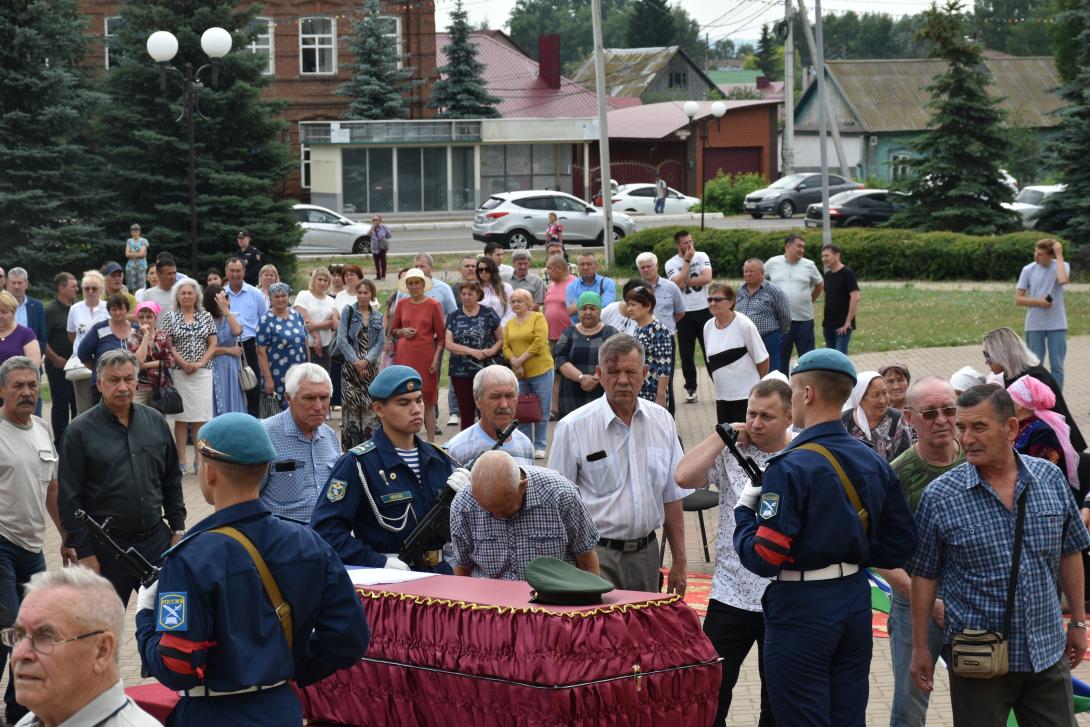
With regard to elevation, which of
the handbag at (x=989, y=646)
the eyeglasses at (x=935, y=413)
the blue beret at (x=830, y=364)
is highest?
the blue beret at (x=830, y=364)

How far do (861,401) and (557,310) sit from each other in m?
7.46

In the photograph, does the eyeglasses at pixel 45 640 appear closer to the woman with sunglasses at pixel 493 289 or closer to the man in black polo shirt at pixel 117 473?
the man in black polo shirt at pixel 117 473

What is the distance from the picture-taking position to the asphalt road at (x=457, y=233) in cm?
4056

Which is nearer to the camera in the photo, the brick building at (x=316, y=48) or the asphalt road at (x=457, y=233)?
the asphalt road at (x=457, y=233)

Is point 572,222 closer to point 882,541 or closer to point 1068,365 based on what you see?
point 1068,365

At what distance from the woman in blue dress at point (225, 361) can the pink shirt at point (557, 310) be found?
11.0 feet

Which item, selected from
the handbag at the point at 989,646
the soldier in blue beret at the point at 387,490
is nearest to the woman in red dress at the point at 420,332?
the soldier in blue beret at the point at 387,490

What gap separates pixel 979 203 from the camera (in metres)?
37.8

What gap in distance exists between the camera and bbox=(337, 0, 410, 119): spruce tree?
5303cm

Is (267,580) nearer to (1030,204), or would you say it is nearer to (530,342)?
(530,342)

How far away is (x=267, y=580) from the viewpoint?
4.30m

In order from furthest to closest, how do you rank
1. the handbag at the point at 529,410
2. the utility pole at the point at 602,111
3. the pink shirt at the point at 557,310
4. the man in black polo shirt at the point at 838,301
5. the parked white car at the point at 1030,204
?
the parked white car at the point at 1030,204, the utility pole at the point at 602,111, the man in black polo shirt at the point at 838,301, the pink shirt at the point at 557,310, the handbag at the point at 529,410

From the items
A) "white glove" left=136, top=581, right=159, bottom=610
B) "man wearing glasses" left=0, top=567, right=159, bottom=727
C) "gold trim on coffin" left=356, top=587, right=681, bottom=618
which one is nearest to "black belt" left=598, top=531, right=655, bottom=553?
"gold trim on coffin" left=356, top=587, right=681, bottom=618

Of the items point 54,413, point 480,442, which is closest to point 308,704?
point 480,442
